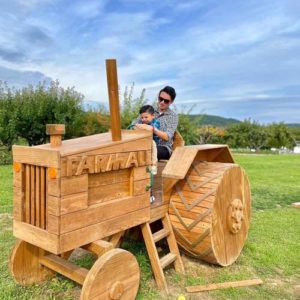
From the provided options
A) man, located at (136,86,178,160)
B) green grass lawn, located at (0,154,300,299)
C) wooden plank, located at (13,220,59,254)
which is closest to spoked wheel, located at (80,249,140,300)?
wooden plank, located at (13,220,59,254)

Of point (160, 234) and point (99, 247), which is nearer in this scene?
point (99, 247)

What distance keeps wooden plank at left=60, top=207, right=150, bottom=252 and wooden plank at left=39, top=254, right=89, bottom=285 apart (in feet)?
→ 1.05

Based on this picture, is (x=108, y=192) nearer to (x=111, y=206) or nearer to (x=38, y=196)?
(x=111, y=206)

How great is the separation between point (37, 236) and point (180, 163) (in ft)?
5.02

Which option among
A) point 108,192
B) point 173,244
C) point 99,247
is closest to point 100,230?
point 99,247

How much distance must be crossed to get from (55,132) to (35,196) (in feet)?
1.69

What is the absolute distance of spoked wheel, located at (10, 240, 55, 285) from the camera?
10.2 feet

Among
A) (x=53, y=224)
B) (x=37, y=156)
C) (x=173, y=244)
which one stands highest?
(x=37, y=156)

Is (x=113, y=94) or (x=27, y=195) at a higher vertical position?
(x=113, y=94)

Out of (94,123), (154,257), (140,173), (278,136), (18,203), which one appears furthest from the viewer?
(278,136)

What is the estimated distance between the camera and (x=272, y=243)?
15.5 feet

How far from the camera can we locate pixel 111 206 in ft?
9.34

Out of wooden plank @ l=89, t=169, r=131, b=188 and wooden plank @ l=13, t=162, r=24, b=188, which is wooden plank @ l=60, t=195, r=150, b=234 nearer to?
wooden plank @ l=89, t=169, r=131, b=188

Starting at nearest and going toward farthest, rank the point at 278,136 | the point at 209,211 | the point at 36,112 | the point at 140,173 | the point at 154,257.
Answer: the point at 140,173, the point at 154,257, the point at 209,211, the point at 36,112, the point at 278,136
